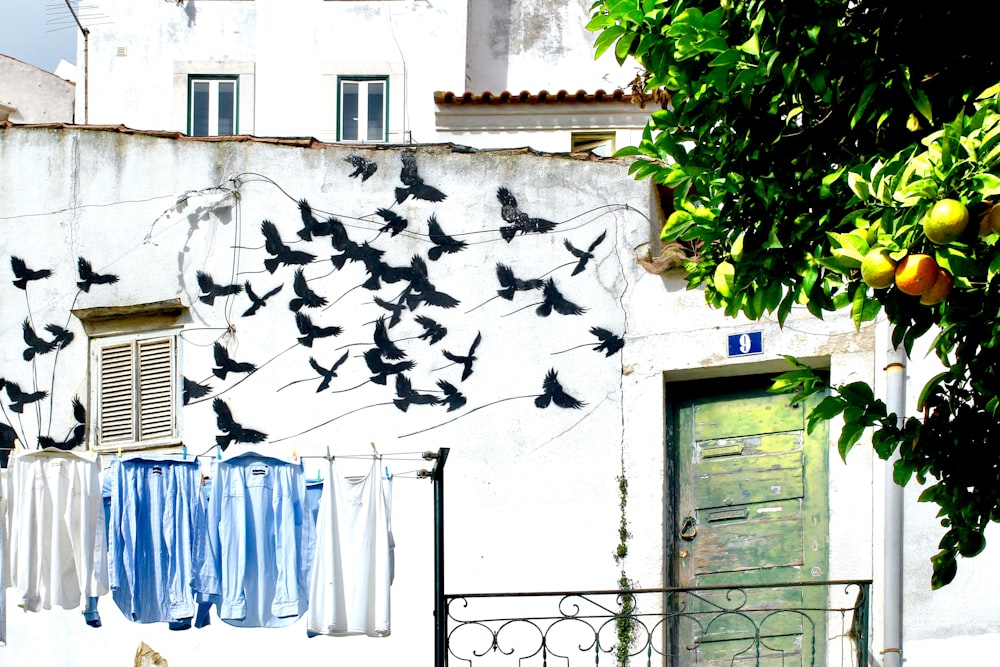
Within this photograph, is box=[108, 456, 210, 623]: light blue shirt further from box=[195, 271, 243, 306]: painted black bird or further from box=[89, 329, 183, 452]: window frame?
box=[195, 271, 243, 306]: painted black bird

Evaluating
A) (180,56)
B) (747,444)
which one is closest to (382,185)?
(747,444)

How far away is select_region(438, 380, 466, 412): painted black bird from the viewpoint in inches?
456

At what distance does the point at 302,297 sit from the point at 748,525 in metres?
3.35

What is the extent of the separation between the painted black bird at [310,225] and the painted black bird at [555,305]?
60.8 inches

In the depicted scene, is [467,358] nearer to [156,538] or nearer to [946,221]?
[156,538]

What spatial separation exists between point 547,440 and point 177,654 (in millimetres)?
2794

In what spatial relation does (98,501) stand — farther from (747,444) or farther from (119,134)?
(747,444)

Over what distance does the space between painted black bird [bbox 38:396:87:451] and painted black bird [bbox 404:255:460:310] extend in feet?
7.91

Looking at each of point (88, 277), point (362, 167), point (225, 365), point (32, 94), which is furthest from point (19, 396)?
point (32, 94)

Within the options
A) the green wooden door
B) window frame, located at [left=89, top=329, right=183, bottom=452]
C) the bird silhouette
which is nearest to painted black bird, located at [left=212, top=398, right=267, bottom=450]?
window frame, located at [left=89, top=329, right=183, bottom=452]

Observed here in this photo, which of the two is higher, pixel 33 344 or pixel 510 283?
pixel 510 283

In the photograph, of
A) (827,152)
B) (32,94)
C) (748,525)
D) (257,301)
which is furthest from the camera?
(32,94)

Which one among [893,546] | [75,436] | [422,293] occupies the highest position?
[422,293]

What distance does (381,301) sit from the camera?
1180 centimetres
